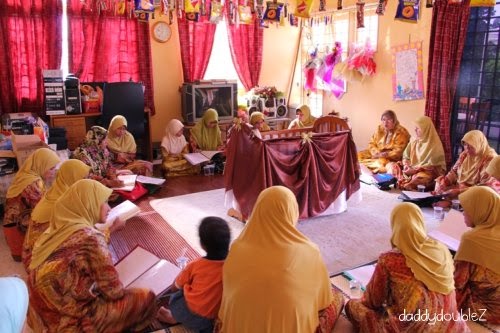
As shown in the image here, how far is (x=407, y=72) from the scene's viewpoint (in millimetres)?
5254

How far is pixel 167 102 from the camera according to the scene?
249 inches

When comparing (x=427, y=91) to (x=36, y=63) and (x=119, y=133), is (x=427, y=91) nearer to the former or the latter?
(x=119, y=133)

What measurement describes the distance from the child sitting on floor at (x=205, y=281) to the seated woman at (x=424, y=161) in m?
3.30

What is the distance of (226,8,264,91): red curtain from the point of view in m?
6.59

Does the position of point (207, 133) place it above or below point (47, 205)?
above

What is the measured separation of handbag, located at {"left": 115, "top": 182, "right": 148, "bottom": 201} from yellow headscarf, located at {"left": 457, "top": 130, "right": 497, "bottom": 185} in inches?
130

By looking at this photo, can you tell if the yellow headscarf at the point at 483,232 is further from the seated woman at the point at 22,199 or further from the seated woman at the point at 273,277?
the seated woman at the point at 22,199

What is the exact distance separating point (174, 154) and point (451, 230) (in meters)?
3.42

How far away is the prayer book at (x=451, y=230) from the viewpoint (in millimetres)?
2936

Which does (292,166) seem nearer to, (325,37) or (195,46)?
(195,46)

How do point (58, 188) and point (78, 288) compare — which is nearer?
point (78, 288)

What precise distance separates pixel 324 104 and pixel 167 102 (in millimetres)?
2540

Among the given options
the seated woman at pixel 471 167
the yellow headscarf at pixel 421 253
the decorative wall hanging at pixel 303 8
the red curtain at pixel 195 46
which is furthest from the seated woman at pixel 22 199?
the seated woman at pixel 471 167

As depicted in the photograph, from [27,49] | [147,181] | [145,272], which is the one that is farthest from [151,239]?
[27,49]
